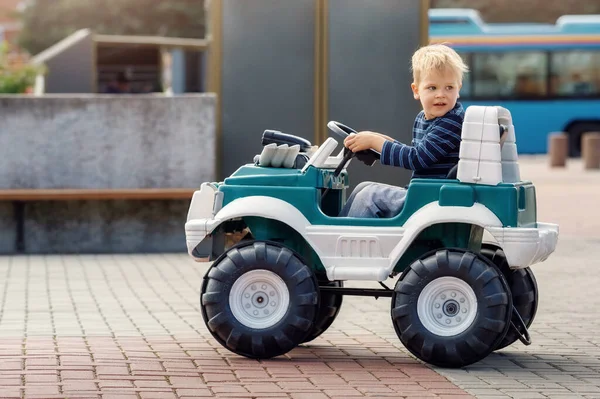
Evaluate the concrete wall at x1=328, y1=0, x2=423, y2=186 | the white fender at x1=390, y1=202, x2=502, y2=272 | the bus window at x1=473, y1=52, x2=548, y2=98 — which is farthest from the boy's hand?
the bus window at x1=473, y1=52, x2=548, y2=98

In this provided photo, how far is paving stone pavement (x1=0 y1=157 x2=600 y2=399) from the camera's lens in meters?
6.03

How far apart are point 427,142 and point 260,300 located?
1114 mm

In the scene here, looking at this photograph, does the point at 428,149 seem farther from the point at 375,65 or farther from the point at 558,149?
the point at 558,149

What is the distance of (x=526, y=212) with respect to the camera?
6.90 metres

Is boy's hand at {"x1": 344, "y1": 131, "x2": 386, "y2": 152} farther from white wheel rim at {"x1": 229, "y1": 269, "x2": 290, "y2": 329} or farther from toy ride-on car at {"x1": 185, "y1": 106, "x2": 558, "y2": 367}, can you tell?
white wheel rim at {"x1": 229, "y1": 269, "x2": 290, "y2": 329}

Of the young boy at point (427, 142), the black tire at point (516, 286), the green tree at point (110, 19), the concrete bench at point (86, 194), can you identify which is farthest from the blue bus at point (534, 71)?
the green tree at point (110, 19)

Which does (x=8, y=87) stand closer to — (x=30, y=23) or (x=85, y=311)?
(x=85, y=311)

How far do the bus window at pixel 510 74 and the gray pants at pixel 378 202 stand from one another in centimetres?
2742

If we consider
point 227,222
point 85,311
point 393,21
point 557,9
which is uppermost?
point 557,9

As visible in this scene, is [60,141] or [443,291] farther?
[60,141]

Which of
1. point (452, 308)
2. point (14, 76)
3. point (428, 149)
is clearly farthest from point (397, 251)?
point (14, 76)

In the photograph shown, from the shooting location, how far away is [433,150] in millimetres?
6867

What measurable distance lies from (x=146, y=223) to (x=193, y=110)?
1.16m

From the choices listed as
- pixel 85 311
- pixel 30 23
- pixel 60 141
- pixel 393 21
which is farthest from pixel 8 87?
pixel 30 23
